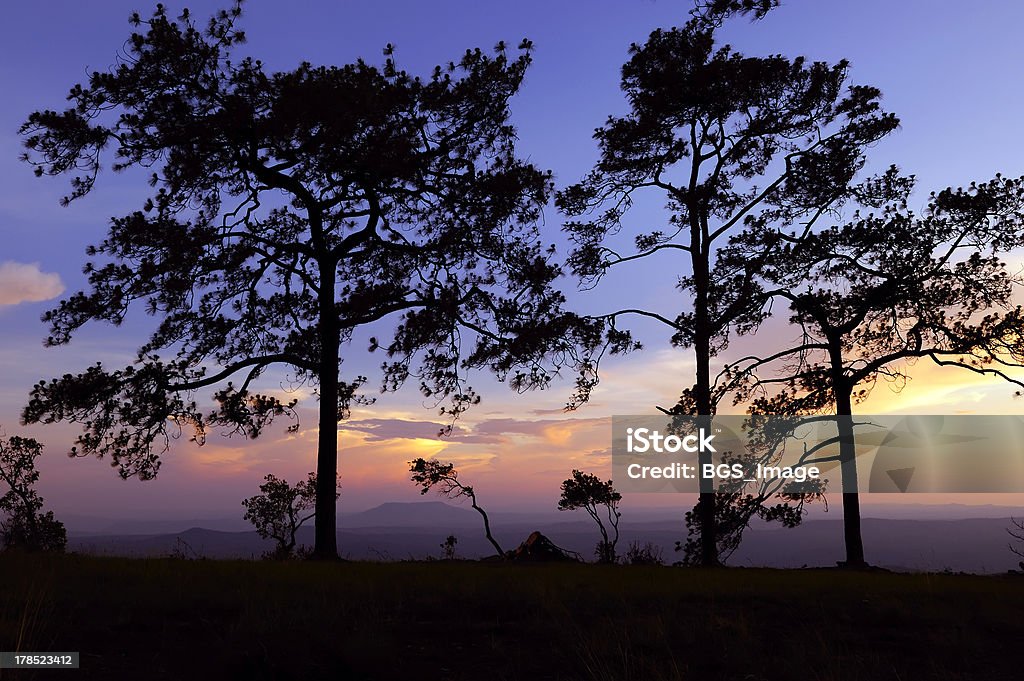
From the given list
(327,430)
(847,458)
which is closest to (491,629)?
(327,430)

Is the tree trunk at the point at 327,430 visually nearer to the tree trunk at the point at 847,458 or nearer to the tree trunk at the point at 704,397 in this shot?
the tree trunk at the point at 704,397

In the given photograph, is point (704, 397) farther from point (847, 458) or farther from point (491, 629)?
point (491, 629)

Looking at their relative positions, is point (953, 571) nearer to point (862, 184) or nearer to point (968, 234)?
point (968, 234)

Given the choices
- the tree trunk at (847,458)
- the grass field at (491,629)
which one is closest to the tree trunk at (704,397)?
the tree trunk at (847,458)

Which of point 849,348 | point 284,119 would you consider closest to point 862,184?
point 849,348

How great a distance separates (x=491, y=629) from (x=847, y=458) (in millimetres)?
16928

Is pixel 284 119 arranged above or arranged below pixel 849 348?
above

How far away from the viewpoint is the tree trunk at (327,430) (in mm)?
18266

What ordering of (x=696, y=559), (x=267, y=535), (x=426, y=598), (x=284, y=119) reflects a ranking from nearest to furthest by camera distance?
(x=426, y=598), (x=284, y=119), (x=696, y=559), (x=267, y=535)

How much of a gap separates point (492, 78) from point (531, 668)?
16.2m

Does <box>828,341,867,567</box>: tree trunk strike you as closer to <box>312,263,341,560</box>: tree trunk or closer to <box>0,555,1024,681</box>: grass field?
<box>0,555,1024,681</box>: grass field

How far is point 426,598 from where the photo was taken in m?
8.42

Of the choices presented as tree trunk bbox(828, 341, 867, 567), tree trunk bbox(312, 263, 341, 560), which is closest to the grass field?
tree trunk bbox(312, 263, 341, 560)

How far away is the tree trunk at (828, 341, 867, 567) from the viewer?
815 inches
